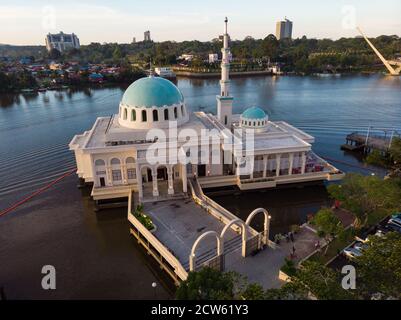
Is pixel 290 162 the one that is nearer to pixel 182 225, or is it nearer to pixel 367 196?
pixel 367 196

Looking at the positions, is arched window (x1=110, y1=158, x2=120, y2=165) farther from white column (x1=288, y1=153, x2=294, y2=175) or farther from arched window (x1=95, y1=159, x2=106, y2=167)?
white column (x1=288, y1=153, x2=294, y2=175)

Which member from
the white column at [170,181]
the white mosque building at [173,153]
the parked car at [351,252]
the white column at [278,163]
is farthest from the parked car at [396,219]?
the white column at [170,181]

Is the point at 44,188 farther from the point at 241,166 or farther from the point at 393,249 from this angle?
the point at 393,249

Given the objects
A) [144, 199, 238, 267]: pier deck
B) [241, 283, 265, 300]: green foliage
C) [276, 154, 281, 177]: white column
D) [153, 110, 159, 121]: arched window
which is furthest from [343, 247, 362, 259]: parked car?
[153, 110, 159, 121]: arched window

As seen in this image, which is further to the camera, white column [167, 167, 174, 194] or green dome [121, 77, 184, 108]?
green dome [121, 77, 184, 108]

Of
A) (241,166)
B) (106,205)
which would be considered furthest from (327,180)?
(106,205)
